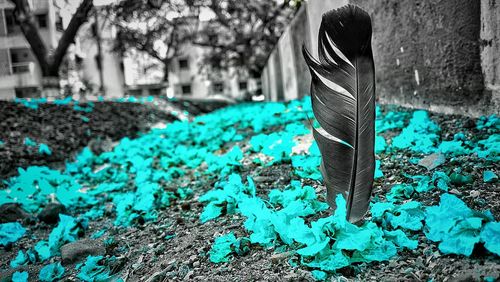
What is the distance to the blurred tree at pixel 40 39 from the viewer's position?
27.5 feet

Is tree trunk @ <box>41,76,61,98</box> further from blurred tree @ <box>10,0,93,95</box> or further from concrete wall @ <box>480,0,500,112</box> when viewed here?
concrete wall @ <box>480,0,500,112</box>

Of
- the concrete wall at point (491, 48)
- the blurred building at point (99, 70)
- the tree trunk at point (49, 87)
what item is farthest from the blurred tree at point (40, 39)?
the blurred building at point (99, 70)

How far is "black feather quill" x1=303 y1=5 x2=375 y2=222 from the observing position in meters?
1.14

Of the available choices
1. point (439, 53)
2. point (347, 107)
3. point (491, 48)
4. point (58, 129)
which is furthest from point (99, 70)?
point (347, 107)

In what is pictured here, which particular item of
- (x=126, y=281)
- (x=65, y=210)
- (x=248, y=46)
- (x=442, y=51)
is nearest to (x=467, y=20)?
(x=442, y=51)

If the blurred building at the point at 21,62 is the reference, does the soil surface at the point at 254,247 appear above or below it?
below

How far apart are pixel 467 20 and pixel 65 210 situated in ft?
8.83

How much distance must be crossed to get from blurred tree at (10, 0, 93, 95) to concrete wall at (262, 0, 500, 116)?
6.73 metres

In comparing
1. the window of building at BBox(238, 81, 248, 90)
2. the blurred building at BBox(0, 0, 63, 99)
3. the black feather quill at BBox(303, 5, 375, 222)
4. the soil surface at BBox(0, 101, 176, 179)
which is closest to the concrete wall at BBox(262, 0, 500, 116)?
the black feather quill at BBox(303, 5, 375, 222)

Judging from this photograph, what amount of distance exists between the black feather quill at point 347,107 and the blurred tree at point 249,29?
34.8ft

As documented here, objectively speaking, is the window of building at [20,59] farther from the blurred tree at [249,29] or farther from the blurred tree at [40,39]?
the blurred tree at [40,39]

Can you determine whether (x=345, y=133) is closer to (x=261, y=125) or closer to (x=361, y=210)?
(x=361, y=210)

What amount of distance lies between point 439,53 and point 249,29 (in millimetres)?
12730

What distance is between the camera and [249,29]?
1448 cm
